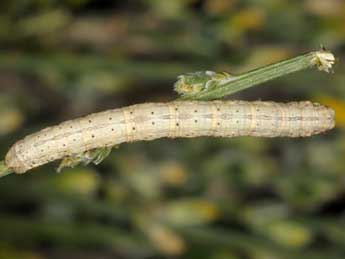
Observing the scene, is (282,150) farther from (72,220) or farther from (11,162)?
(11,162)

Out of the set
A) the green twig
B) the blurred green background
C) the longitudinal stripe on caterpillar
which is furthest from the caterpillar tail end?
the blurred green background

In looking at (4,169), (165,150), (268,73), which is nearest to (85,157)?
(4,169)

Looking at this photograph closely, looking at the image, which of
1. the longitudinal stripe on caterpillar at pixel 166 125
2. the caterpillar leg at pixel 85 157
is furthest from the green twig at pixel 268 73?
the caterpillar leg at pixel 85 157

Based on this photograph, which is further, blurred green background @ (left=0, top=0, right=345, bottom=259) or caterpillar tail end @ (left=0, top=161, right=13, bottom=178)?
blurred green background @ (left=0, top=0, right=345, bottom=259)

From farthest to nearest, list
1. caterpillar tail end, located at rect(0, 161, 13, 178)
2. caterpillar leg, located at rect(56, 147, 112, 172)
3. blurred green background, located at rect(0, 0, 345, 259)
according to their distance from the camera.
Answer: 1. blurred green background, located at rect(0, 0, 345, 259)
2. caterpillar leg, located at rect(56, 147, 112, 172)
3. caterpillar tail end, located at rect(0, 161, 13, 178)

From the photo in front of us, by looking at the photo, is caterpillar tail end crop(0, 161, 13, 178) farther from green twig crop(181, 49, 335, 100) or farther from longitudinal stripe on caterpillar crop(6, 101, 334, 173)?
green twig crop(181, 49, 335, 100)

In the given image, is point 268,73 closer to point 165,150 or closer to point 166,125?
point 166,125

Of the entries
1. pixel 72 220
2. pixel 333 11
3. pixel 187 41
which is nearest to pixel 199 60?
pixel 187 41
